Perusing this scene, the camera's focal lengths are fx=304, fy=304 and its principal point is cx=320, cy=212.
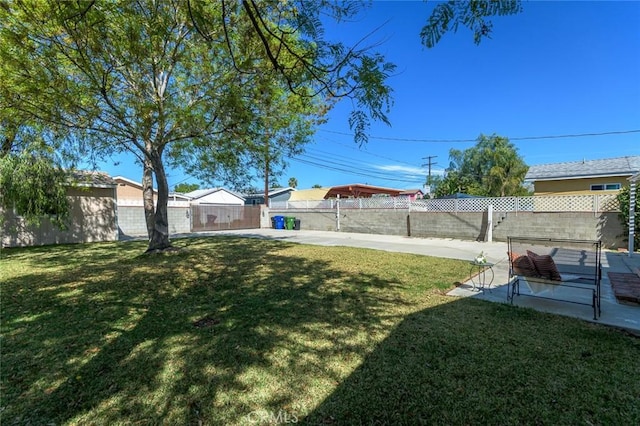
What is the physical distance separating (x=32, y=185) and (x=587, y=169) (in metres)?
24.3

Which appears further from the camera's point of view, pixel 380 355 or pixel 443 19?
pixel 380 355

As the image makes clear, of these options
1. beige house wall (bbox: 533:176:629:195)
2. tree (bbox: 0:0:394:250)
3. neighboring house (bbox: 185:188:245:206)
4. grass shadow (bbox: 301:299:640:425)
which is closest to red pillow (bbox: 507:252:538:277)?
grass shadow (bbox: 301:299:640:425)

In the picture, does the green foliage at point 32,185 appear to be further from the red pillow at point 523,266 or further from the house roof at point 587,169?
the house roof at point 587,169

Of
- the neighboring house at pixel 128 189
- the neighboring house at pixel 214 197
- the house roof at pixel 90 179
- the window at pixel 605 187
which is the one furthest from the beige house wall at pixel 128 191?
the window at pixel 605 187

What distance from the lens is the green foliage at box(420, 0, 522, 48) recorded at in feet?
5.38

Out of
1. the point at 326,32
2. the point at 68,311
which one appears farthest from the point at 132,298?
the point at 326,32

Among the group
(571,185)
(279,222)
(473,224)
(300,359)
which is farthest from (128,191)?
(571,185)

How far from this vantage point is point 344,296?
15.5 feet

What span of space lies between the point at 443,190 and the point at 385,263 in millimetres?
24584

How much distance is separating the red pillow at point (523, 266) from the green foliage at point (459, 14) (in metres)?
3.60

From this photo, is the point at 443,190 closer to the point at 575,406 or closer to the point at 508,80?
the point at 508,80

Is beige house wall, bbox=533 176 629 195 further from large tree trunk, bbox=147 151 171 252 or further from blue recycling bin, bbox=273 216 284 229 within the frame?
large tree trunk, bbox=147 151 171 252

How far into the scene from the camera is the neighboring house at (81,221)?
36.4 feet

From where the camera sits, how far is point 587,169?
53.3 ft
